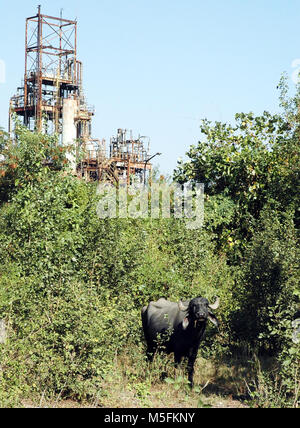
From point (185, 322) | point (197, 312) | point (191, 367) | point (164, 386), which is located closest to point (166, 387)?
point (164, 386)

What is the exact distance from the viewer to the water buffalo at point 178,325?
10422 millimetres

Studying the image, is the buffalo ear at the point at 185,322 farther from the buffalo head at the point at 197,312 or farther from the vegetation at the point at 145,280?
the vegetation at the point at 145,280

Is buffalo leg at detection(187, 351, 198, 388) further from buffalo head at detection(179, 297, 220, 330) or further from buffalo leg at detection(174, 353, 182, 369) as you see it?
buffalo head at detection(179, 297, 220, 330)

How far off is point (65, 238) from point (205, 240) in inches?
195

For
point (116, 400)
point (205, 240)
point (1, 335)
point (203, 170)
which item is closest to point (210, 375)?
point (116, 400)

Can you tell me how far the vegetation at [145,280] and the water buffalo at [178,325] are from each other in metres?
0.36

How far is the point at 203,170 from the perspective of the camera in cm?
2000

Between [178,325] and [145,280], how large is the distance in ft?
9.51

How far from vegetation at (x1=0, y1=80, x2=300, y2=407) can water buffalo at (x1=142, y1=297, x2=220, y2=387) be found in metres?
0.36

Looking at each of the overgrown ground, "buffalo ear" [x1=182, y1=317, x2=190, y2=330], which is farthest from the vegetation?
"buffalo ear" [x1=182, y1=317, x2=190, y2=330]

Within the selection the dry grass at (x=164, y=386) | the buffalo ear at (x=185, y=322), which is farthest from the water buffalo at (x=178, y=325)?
the dry grass at (x=164, y=386)

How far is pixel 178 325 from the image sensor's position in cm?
1091

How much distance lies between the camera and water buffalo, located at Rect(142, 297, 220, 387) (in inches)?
410
